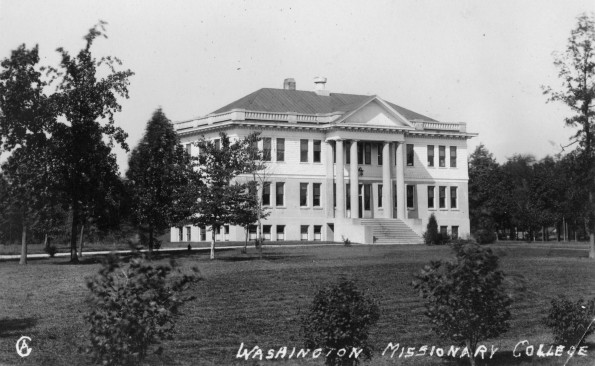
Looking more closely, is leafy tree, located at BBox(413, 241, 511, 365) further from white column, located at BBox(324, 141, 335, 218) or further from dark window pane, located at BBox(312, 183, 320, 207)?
dark window pane, located at BBox(312, 183, 320, 207)

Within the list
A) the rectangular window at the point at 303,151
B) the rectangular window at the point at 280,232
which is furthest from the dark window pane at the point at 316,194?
the rectangular window at the point at 280,232

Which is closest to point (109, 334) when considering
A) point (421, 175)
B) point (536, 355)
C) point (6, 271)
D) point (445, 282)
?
point (445, 282)

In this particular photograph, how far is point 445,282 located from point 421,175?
181ft

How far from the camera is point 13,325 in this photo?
1773 cm

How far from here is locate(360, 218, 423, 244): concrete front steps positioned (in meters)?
57.1

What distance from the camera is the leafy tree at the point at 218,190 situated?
35344 millimetres

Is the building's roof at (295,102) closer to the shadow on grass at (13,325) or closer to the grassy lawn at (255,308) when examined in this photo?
the grassy lawn at (255,308)

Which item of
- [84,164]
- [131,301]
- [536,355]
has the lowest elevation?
[536,355]

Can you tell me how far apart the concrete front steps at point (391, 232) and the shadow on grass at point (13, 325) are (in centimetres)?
4017

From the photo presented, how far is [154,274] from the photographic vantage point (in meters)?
11.3

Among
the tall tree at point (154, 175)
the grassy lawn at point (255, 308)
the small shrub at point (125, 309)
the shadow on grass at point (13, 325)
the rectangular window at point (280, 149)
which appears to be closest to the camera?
the small shrub at point (125, 309)

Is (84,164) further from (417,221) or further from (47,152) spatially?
(417,221)

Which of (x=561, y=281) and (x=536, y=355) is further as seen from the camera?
(x=561, y=281)

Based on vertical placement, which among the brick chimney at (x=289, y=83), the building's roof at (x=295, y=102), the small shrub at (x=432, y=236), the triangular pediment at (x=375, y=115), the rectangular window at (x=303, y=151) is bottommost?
the small shrub at (x=432, y=236)
